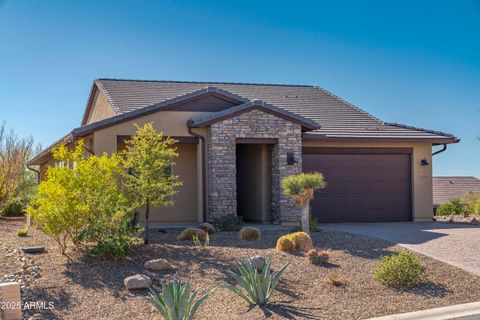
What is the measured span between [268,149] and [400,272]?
8.32 m

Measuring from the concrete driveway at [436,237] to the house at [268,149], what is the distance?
3.74 ft

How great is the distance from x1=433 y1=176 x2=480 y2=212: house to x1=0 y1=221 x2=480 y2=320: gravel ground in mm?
18377

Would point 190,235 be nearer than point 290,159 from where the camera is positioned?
Yes

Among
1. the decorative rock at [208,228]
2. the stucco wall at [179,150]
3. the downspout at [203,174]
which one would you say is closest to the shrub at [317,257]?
the decorative rock at [208,228]

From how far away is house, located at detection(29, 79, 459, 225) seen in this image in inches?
629

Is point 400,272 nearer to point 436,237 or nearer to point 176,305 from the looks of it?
point 176,305

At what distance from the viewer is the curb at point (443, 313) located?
8297mm

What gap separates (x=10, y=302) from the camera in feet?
25.3

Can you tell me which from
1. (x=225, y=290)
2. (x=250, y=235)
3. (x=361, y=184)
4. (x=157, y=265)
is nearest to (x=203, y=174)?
(x=250, y=235)

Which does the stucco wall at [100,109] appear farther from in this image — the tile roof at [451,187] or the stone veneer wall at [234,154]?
the tile roof at [451,187]

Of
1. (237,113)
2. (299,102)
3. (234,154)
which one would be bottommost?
(234,154)

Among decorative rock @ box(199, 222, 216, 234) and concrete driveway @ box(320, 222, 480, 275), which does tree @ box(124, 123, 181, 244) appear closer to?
decorative rock @ box(199, 222, 216, 234)

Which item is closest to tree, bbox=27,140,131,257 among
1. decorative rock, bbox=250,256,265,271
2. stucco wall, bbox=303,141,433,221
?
decorative rock, bbox=250,256,265,271

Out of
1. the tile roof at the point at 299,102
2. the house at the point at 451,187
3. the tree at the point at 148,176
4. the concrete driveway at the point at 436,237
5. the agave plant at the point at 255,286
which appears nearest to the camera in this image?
the agave plant at the point at 255,286
